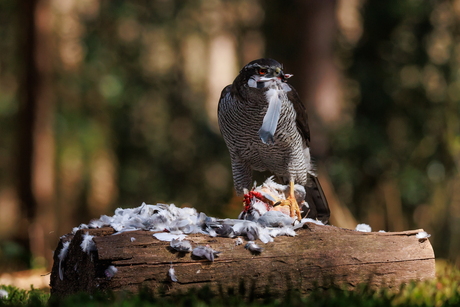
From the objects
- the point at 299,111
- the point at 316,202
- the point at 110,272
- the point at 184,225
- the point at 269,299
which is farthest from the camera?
the point at 316,202

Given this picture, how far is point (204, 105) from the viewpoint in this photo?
11.4 metres

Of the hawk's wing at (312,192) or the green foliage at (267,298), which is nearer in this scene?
the green foliage at (267,298)

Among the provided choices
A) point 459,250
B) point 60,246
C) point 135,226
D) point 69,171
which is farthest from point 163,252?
point 69,171

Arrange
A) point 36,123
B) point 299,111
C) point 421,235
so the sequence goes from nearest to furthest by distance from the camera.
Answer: point 421,235, point 299,111, point 36,123

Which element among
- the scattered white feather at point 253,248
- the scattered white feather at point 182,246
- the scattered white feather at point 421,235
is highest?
the scattered white feather at point 182,246

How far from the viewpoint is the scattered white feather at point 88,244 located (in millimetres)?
2622

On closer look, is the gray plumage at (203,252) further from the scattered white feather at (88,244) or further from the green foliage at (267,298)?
the scattered white feather at (88,244)

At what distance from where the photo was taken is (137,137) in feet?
39.2

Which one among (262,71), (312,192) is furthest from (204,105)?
(262,71)

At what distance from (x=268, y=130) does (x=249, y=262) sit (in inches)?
38.4

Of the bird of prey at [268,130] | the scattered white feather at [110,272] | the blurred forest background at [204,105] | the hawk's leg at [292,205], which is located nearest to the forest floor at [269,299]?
the scattered white feather at [110,272]

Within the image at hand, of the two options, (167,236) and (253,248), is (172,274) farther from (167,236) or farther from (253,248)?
(253,248)

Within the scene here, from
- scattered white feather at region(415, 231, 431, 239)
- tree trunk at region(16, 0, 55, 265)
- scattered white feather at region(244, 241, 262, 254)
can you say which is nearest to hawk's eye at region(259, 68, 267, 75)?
scattered white feather at region(244, 241, 262, 254)

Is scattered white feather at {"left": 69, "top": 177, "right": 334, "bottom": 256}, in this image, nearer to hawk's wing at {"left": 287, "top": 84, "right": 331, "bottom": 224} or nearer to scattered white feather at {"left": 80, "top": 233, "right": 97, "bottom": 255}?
scattered white feather at {"left": 80, "top": 233, "right": 97, "bottom": 255}
